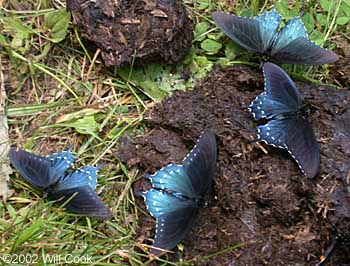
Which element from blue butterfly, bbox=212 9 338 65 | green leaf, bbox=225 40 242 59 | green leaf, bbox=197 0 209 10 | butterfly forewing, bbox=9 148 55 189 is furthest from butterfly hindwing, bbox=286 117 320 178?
butterfly forewing, bbox=9 148 55 189

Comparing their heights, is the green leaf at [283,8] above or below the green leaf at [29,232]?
above

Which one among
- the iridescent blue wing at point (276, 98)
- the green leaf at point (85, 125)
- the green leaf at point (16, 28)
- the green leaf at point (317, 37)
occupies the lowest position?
the green leaf at point (85, 125)

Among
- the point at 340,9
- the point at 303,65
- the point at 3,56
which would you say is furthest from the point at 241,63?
the point at 3,56

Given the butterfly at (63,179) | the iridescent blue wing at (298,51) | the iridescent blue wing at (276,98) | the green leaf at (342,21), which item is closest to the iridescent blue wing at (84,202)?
the butterfly at (63,179)

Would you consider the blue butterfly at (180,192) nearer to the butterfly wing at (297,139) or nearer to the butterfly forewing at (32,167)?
the butterfly wing at (297,139)

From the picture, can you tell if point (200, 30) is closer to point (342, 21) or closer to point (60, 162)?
point (342, 21)

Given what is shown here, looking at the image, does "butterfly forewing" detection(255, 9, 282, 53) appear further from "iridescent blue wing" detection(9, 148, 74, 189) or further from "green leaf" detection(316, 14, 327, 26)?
"iridescent blue wing" detection(9, 148, 74, 189)
